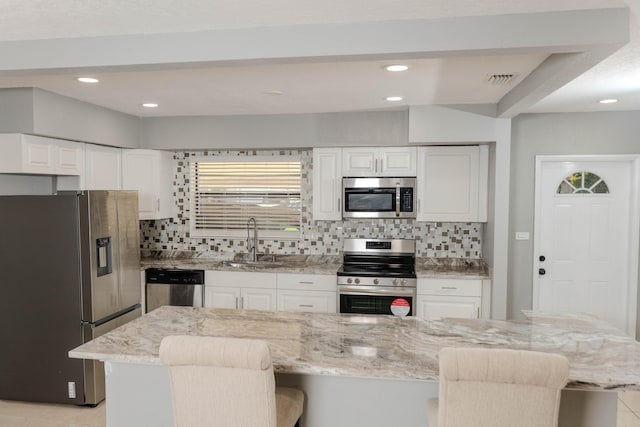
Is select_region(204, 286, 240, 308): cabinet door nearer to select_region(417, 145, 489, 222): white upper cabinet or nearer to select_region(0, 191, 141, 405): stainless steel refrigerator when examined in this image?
select_region(0, 191, 141, 405): stainless steel refrigerator

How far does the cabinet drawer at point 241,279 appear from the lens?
15.7 feet

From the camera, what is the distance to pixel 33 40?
248 centimetres

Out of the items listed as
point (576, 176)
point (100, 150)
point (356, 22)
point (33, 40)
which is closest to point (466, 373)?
point (356, 22)

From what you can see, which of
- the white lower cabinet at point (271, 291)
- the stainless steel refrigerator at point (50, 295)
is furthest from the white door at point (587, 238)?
the stainless steel refrigerator at point (50, 295)

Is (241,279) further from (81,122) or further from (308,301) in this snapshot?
(81,122)

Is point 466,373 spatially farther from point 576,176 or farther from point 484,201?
point 576,176

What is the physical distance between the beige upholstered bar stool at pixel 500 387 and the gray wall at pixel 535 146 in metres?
3.24

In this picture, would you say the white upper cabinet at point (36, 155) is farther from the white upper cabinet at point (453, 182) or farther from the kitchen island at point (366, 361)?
the white upper cabinet at point (453, 182)

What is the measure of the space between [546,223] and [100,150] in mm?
4325

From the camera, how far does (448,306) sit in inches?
176

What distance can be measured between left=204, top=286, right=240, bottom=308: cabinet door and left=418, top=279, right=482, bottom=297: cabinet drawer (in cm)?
181

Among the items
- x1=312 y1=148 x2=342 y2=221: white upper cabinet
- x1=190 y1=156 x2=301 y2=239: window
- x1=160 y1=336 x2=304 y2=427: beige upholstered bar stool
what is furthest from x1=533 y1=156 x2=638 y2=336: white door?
x1=160 y1=336 x2=304 y2=427: beige upholstered bar stool

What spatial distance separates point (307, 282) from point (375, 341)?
2402mm

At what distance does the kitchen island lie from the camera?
6.57 ft
